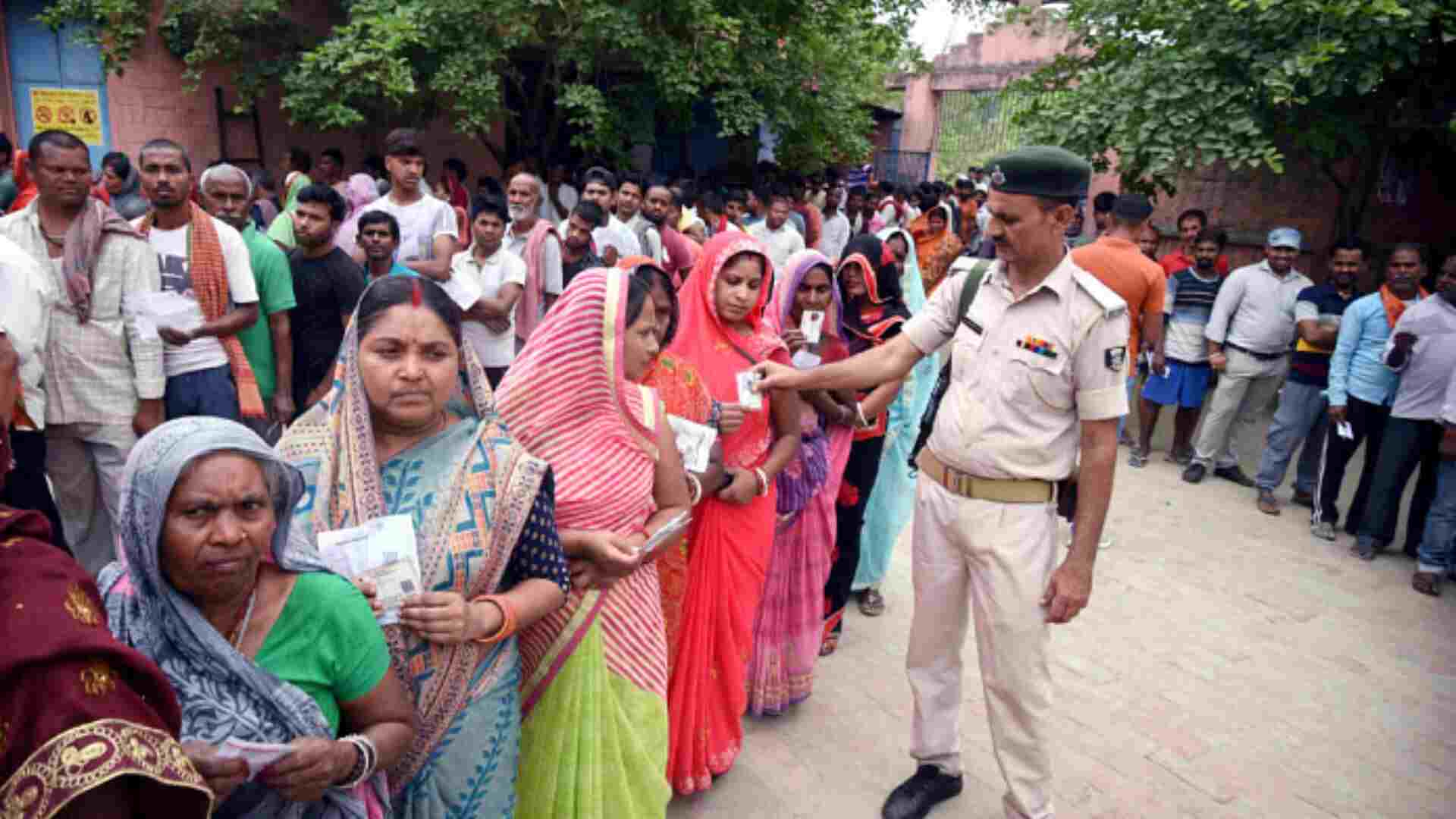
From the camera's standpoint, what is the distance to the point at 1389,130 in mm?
8242

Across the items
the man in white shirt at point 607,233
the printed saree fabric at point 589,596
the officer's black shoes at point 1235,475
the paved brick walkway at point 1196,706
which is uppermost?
the man in white shirt at point 607,233

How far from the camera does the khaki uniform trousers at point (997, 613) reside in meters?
2.64

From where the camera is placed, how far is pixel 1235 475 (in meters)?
7.07

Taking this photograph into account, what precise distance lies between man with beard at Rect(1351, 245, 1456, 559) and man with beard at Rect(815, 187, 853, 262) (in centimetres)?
698

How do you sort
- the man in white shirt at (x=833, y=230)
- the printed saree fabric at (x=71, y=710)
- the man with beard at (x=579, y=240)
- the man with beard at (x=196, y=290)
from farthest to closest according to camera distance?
the man in white shirt at (x=833, y=230), the man with beard at (x=579, y=240), the man with beard at (x=196, y=290), the printed saree fabric at (x=71, y=710)

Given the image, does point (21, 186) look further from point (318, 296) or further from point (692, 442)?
point (692, 442)

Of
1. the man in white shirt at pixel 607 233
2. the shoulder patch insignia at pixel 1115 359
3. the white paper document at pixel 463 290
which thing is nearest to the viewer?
the shoulder patch insignia at pixel 1115 359

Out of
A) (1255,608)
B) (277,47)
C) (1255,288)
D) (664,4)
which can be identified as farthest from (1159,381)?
(277,47)

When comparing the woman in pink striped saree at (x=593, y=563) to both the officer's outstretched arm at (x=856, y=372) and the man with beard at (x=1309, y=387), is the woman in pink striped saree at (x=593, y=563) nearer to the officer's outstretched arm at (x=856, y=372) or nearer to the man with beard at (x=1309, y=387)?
the officer's outstretched arm at (x=856, y=372)

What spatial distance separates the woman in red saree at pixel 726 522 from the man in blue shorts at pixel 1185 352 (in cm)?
500

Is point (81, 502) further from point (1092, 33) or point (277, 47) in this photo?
point (1092, 33)

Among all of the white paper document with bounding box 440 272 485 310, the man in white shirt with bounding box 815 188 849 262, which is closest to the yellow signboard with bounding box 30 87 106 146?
the white paper document with bounding box 440 272 485 310

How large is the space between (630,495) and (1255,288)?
611 centimetres

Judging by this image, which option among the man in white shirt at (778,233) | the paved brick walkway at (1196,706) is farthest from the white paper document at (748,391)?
the man in white shirt at (778,233)
